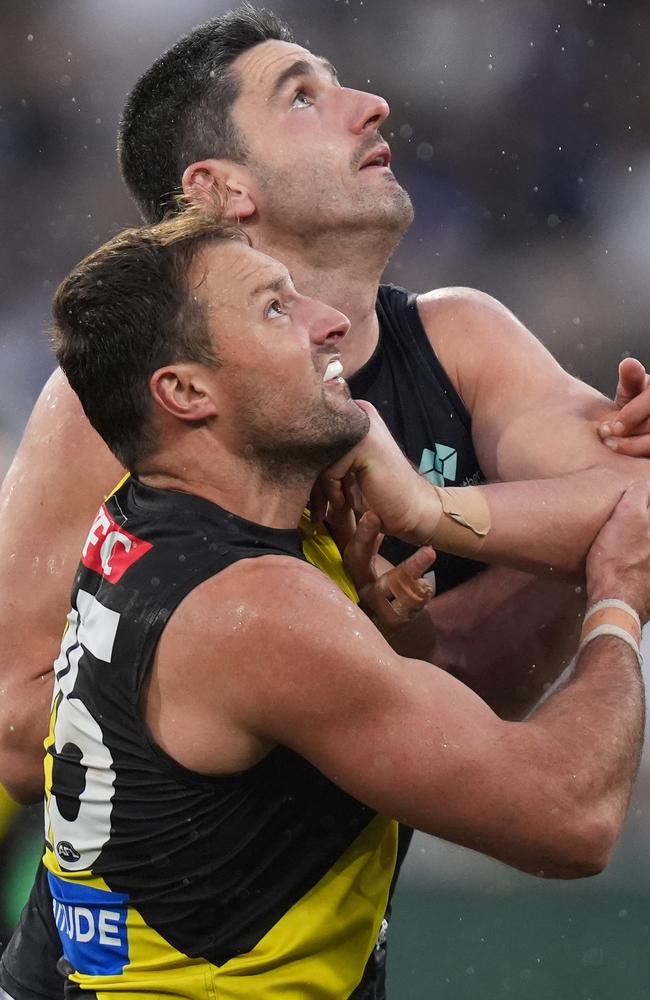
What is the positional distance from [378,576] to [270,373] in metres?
0.57

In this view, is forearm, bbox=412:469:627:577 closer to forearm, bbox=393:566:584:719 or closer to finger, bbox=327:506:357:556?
finger, bbox=327:506:357:556

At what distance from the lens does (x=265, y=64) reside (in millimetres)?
3557

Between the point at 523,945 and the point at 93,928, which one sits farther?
the point at 523,945

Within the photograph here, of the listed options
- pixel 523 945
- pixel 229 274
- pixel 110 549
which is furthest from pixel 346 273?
pixel 523 945

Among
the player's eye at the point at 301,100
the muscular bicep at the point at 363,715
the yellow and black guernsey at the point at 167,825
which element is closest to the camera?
the muscular bicep at the point at 363,715

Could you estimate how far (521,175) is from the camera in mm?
7574

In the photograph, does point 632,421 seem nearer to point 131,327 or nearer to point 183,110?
point 131,327

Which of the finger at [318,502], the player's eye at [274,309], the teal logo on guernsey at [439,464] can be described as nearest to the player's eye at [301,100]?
the teal logo on guernsey at [439,464]

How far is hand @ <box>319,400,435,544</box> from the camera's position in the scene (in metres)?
2.66

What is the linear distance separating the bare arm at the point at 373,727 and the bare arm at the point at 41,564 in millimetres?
798

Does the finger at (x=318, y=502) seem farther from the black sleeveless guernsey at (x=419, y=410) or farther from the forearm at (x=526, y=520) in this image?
the black sleeveless guernsey at (x=419, y=410)

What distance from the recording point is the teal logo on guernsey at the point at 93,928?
251cm

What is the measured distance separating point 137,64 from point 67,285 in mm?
5495

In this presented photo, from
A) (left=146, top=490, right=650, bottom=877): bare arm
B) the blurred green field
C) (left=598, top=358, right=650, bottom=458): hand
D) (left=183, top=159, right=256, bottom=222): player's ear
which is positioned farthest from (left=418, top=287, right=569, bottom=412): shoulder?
the blurred green field
